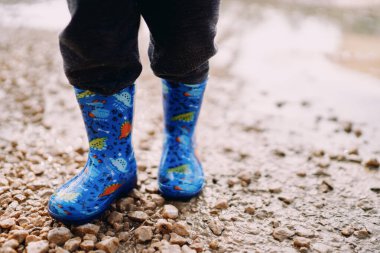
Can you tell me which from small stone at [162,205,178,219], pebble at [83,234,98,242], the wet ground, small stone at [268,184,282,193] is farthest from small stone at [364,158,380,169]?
pebble at [83,234,98,242]

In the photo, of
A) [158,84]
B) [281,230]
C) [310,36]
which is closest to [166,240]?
[281,230]

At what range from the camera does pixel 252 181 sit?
1.18m

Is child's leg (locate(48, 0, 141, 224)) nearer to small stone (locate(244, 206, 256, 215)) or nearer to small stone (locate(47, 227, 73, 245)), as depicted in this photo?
small stone (locate(47, 227, 73, 245))

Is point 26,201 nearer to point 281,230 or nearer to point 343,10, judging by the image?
point 281,230

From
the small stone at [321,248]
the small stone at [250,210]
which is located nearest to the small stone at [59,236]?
the small stone at [250,210]

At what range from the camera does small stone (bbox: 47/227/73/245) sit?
0.84 m

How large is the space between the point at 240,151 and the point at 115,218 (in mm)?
603

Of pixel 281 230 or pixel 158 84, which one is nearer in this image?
pixel 281 230

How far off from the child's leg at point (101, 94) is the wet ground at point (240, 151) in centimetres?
6

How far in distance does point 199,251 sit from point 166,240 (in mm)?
86

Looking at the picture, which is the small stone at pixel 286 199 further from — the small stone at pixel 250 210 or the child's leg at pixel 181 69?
the child's leg at pixel 181 69

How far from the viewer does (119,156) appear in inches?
Result: 37.1

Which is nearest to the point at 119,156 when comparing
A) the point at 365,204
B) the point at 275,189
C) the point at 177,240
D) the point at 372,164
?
the point at 177,240

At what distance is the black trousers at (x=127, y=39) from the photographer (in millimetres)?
705
